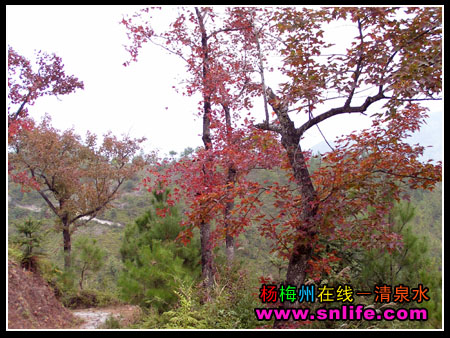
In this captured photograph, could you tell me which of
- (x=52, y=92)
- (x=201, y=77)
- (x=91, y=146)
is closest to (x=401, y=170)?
(x=201, y=77)

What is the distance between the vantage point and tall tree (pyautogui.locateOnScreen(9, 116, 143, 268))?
9.17 m

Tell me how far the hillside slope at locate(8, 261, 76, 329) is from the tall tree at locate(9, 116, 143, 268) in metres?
3.73

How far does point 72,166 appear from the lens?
963 cm

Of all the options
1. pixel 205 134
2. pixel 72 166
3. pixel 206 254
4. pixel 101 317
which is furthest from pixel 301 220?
pixel 72 166

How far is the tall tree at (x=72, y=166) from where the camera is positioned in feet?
30.1

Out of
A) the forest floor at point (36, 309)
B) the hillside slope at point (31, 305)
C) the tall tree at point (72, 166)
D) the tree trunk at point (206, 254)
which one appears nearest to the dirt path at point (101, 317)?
the forest floor at point (36, 309)

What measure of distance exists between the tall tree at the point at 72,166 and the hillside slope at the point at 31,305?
3.73 meters

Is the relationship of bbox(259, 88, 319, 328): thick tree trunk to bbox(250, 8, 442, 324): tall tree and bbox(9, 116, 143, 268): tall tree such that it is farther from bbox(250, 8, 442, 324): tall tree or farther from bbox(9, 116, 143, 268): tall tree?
bbox(9, 116, 143, 268): tall tree

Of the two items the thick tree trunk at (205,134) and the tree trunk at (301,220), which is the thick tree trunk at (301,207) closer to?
the tree trunk at (301,220)

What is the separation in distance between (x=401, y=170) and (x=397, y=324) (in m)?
1.70

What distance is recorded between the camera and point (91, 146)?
10.6 m

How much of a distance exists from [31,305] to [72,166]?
212 inches

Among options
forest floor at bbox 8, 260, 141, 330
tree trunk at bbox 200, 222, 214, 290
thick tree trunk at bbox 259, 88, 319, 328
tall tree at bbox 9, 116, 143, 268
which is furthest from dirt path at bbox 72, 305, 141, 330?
thick tree trunk at bbox 259, 88, 319, 328

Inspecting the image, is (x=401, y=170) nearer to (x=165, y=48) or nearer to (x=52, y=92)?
(x=165, y=48)
